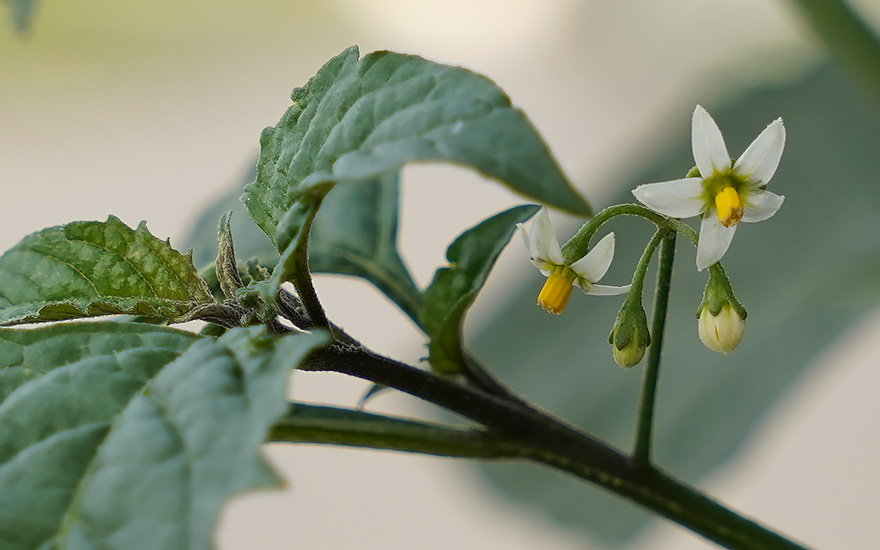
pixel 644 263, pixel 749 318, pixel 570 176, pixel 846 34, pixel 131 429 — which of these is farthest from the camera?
pixel 570 176

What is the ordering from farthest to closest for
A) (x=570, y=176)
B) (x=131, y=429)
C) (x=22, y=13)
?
(x=570, y=176)
(x=22, y=13)
(x=131, y=429)

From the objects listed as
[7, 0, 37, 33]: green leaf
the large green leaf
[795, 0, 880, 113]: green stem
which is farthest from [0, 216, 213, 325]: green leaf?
the large green leaf

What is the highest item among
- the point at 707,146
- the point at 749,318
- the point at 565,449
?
the point at 707,146

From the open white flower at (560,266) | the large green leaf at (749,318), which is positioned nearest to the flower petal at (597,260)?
the open white flower at (560,266)

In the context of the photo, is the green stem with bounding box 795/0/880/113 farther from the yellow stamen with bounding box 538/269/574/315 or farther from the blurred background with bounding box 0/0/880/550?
the yellow stamen with bounding box 538/269/574/315

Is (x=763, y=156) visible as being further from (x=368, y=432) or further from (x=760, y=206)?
(x=368, y=432)

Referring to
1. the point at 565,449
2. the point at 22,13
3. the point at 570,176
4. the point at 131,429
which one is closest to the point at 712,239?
the point at 565,449

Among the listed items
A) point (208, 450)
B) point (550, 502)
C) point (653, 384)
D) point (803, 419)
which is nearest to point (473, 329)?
point (550, 502)
